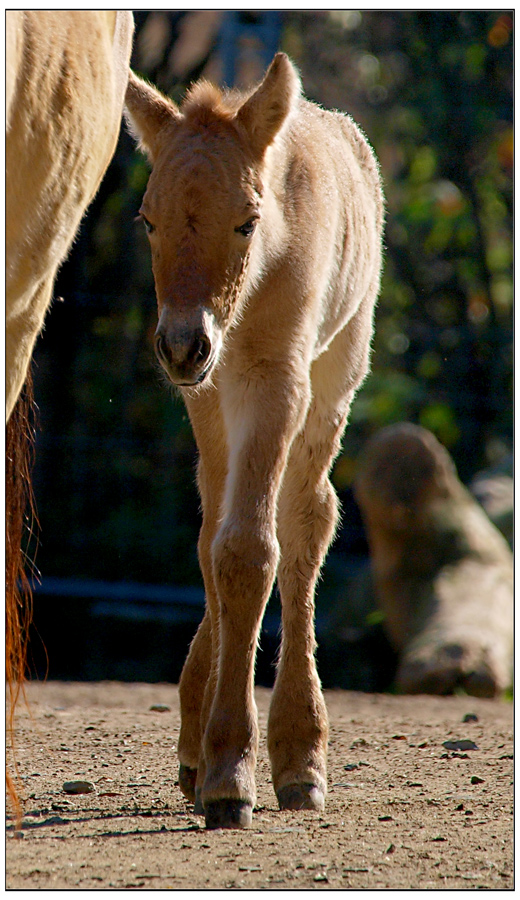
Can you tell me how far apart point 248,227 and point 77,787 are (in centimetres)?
226

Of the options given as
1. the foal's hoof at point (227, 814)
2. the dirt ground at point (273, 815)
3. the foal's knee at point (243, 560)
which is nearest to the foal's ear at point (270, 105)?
the foal's knee at point (243, 560)

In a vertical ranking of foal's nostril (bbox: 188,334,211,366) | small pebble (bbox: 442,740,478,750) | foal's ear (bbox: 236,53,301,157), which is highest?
foal's ear (bbox: 236,53,301,157)

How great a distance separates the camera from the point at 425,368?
37.0 feet

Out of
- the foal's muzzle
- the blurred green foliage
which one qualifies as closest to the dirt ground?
the foal's muzzle

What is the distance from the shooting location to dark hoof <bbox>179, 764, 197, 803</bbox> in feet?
13.8

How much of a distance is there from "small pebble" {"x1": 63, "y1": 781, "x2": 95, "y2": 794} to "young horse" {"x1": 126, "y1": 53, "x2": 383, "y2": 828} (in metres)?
0.38

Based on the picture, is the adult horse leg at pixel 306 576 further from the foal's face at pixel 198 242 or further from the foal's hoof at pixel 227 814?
the foal's face at pixel 198 242

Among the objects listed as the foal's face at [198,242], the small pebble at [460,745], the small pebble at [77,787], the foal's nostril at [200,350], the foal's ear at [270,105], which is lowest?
the small pebble at [77,787]

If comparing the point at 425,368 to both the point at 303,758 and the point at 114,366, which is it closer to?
the point at 114,366

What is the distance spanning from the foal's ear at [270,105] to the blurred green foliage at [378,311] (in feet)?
21.0

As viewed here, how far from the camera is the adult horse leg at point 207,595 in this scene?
424 cm

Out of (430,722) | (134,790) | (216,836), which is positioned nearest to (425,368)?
(430,722)

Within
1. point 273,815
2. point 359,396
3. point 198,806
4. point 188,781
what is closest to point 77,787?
point 188,781

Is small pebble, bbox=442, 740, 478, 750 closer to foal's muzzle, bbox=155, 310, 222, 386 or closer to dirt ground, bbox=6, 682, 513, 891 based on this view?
dirt ground, bbox=6, 682, 513, 891
